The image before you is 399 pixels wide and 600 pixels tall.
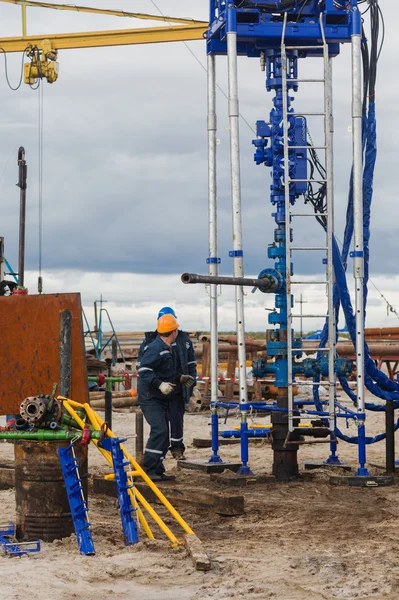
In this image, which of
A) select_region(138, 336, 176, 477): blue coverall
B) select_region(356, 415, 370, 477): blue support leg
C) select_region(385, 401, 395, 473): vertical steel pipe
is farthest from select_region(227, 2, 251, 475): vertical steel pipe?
select_region(385, 401, 395, 473): vertical steel pipe

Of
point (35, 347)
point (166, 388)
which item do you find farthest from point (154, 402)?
point (35, 347)

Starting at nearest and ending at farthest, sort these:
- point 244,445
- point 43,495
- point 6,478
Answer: point 43,495
point 6,478
point 244,445

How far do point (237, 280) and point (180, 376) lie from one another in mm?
2067

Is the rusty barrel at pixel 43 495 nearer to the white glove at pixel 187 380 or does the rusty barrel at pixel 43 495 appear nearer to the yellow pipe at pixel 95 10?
the white glove at pixel 187 380

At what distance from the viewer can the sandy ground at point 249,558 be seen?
7.98m

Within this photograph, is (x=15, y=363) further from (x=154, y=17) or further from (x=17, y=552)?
(x=154, y=17)

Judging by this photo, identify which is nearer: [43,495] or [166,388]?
[43,495]

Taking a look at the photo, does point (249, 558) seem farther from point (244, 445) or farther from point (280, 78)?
point (280, 78)

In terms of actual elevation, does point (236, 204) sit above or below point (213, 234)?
above

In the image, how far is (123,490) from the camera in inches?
373

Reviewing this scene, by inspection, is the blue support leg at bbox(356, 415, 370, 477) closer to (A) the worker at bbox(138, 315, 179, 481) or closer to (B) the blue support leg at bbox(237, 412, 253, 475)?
(B) the blue support leg at bbox(237, 412, 253, 475)

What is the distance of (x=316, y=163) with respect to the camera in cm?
1436

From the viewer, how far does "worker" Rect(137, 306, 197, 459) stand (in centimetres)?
1484

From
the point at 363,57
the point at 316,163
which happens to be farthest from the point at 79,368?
the point at 363,57
